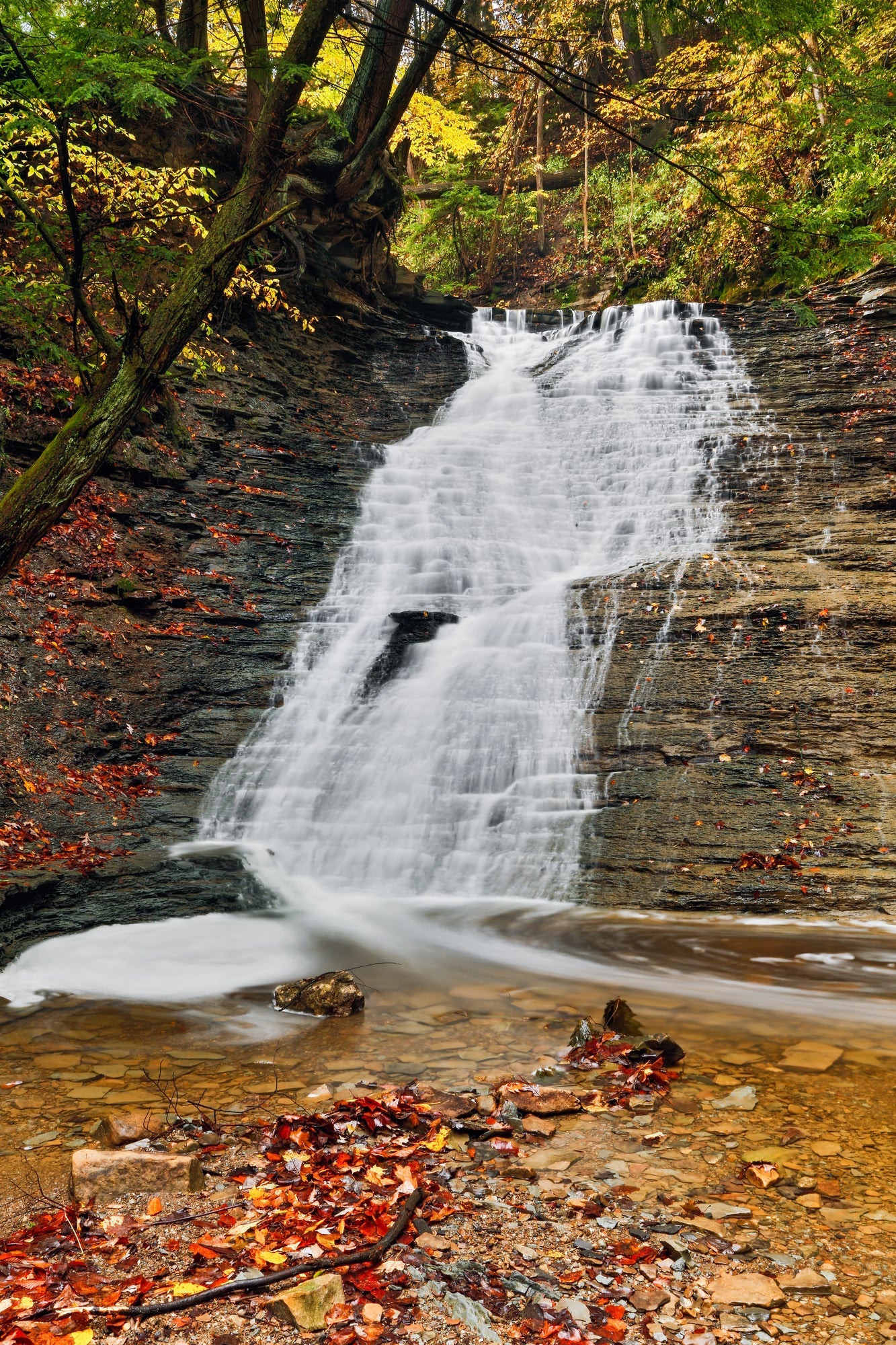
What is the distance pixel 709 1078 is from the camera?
369 cm

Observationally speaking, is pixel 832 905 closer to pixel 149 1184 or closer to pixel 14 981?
pixel 149 1184

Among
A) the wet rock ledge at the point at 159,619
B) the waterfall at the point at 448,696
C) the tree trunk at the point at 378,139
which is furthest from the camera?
the tree trunk at the point at 378,139

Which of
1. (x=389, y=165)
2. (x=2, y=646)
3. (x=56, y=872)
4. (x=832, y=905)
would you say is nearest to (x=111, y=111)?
(x=389, y=165)

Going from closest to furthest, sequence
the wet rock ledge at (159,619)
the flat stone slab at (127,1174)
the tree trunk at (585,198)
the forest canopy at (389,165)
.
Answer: the flat stone slab at (127,1174) < the forest canopy at (389,165) < the wet rock ledge at (159,619) < the tree trunk at (585,198)

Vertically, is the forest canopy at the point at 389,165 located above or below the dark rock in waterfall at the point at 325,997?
above

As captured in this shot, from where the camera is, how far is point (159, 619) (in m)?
9.18

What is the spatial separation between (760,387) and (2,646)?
38.1ft

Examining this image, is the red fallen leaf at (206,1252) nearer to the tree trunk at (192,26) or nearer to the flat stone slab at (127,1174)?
the flat stone slab at (127,1174)

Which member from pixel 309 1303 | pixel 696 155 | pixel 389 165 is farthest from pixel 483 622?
pixel 389 165

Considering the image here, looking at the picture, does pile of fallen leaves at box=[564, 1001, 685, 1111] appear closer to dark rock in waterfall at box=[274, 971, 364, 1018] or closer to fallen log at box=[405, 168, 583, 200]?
dark rock in waterfall at box=[274, 971, 364, 1018]

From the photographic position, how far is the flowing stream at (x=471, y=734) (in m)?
5.67

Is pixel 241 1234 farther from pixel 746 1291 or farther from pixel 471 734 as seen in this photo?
pixel 471 734

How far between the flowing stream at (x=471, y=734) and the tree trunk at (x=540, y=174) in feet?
38.9

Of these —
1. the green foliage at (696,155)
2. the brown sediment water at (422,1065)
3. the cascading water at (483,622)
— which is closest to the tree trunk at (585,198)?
the green foliage at (696,155)
